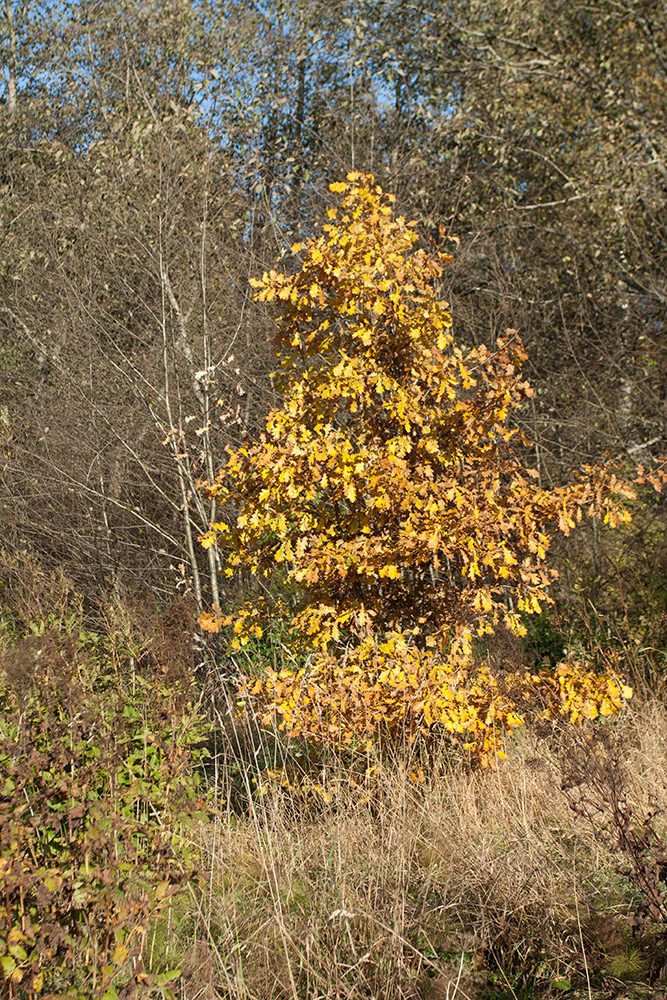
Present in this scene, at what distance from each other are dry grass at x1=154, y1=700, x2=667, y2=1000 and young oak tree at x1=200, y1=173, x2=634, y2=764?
337mm

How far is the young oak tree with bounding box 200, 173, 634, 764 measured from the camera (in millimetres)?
3764

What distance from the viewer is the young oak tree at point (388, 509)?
3.76 m

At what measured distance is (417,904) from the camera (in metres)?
2.91

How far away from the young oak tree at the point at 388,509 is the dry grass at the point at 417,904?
34 centimetres

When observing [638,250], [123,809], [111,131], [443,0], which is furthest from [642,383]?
[123,809]

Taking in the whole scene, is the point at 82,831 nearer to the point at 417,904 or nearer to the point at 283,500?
the point at 417,904

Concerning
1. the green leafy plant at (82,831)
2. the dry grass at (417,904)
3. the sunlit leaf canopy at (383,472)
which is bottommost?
the dry grass at (417,904)

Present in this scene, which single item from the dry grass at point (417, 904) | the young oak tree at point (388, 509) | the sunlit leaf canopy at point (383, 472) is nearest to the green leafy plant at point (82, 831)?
the dry grass at point (417, 904)

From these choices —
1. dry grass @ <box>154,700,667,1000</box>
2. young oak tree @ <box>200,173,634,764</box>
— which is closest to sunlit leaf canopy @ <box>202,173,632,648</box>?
young oak tree @ <box>200,173,634,764</box>

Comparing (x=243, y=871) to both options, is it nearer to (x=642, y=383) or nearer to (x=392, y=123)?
(x=642, y=383)

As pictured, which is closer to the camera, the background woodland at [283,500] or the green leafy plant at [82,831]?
the green leafy plant at [82,831]

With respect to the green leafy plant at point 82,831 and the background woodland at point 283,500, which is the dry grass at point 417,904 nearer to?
the background woodland at point 283,500

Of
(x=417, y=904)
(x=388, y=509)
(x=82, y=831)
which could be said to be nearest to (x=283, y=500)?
(x=388, y=509)

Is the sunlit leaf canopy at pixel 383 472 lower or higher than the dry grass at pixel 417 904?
higher
